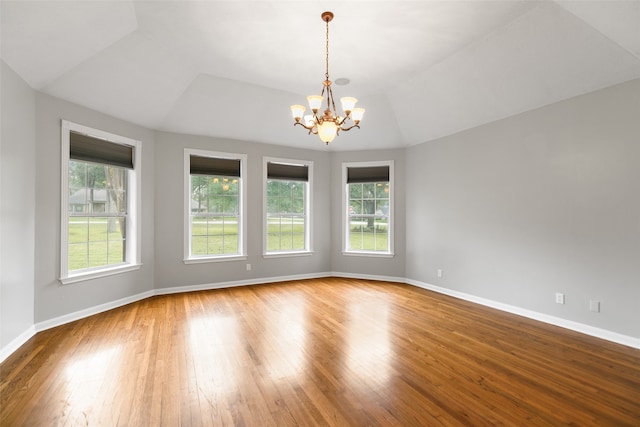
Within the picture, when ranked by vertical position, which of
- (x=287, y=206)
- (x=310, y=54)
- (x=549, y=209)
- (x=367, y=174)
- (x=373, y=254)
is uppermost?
(x=310, y=54)

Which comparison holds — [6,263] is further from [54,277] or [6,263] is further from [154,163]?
[154,163]

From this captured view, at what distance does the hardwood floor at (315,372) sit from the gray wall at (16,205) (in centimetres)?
37

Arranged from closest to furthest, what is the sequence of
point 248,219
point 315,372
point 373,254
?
point 315,372
point 248,219
point 373,254

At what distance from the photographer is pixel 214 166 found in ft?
17.7

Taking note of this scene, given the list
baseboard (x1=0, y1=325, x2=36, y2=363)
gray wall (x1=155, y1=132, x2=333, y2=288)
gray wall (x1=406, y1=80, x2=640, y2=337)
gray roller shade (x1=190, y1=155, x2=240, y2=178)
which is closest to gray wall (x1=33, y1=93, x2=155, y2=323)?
baseboard (x1=0, y1=325, x2=36, y2=363)

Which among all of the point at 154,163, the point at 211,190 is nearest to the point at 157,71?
the point at 154,163

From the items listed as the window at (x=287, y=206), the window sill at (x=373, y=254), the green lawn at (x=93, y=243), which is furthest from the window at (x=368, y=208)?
the green lawn at (x=93, y=243)

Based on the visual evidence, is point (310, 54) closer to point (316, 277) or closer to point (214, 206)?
point (214, 206)

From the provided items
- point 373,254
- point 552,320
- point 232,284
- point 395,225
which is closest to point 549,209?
point 552,320

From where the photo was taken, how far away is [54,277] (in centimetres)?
354

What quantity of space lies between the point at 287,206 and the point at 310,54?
3.05 metres

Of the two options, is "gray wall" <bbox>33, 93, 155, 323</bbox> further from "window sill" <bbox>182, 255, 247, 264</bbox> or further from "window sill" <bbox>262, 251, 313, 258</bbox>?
"window sill" <bbox>262, 251, 313, 258</bbox>

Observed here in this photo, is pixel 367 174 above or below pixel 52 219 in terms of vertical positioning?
above

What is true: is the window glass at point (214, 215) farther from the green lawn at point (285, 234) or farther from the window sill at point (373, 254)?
the window sill at point (373, 254)
